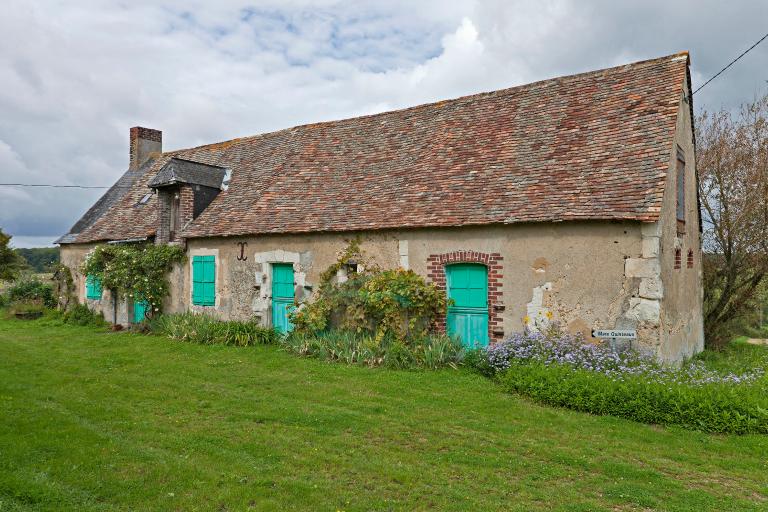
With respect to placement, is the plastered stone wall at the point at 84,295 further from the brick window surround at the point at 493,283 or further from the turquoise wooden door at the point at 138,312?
the brick window surround at the point at 493,283

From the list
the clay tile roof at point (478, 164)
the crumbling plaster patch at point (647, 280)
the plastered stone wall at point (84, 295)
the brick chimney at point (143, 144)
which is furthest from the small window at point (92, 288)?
the crumbling plaster patch at point (647, 280)

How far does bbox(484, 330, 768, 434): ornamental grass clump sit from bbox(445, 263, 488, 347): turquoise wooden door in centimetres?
105

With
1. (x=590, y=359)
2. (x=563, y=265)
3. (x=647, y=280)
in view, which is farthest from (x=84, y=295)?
(x=647, y=280)

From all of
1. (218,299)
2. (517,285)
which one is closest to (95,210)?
(218,299)

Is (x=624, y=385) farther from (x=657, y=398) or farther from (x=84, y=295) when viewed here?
(x=84, y=295)

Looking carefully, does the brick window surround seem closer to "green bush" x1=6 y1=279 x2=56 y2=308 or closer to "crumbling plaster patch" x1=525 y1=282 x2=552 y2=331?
"crumbling plaster patch" x1=525 y1=282 x2=552 y2=331

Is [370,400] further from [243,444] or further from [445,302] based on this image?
[445,302]

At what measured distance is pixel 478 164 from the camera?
37.2ft

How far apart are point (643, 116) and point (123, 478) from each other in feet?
32.9

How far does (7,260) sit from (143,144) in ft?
25.5

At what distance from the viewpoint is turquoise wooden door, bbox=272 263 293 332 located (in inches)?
500

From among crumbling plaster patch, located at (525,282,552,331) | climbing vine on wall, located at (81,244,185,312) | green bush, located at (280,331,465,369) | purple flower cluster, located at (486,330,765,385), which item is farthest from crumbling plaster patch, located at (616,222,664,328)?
climbing vine on wall, located at (81,244,185,312)

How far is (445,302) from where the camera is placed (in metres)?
10.2

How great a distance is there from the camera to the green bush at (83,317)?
16.6 m
